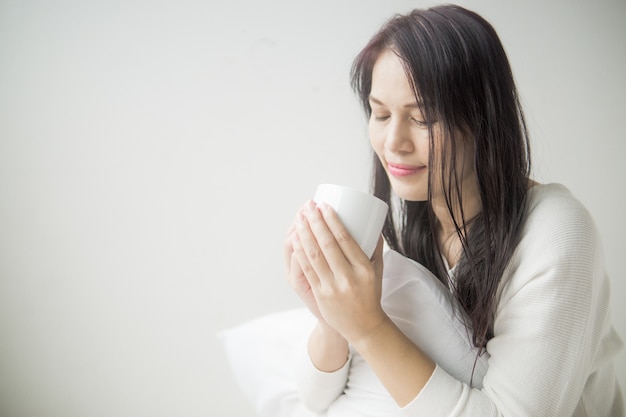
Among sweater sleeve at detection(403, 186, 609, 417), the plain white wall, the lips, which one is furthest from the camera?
the plain white wall

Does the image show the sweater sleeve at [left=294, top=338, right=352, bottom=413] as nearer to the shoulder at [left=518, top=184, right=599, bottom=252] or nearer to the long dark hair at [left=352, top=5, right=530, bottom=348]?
the long dark hair at [left=352, top=5, right=530, bottom=348]

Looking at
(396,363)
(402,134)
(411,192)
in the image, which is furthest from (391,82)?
(396,363)

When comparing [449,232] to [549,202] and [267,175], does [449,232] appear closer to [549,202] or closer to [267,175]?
[549,202]

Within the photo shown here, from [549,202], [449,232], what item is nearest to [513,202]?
[549,202]

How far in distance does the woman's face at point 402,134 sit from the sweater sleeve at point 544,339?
169mm

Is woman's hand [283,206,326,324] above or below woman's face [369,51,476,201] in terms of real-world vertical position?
below

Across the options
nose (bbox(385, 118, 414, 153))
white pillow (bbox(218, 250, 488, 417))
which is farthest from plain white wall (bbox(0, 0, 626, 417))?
nose (bbox(385, 118, 414, 153))

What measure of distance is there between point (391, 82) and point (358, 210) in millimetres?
206

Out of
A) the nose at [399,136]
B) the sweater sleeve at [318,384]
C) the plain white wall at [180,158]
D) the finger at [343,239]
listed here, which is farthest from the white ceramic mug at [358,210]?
the plain white wall at [180,158]

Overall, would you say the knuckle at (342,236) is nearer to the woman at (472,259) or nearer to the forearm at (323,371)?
the woman at (472,259)

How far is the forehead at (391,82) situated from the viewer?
0.62 metres

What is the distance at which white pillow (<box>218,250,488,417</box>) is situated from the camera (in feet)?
2.06

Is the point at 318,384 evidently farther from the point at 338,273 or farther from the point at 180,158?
the point at 180,158

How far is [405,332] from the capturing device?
663mm
